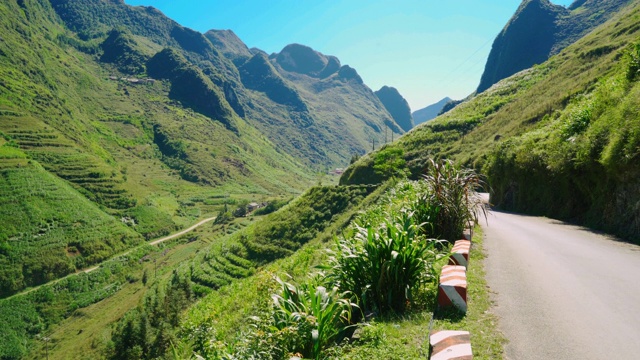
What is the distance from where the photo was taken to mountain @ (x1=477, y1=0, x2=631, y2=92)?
15790 cm

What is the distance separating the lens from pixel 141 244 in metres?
116

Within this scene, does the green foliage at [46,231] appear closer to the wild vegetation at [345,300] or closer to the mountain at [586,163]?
the mountain at [586,163]

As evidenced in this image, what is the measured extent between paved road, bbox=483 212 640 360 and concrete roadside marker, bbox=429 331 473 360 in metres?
0.61

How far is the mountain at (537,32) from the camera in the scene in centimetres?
15790

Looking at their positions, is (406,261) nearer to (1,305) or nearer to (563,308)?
(563,308)

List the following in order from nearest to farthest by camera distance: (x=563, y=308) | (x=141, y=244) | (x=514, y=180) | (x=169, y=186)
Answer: (x=563, y=308) < (x=514, y=180) < (x=141, y=244) < (x=169, y=186)

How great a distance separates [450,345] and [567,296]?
3.15 metres

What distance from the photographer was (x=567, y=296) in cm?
598

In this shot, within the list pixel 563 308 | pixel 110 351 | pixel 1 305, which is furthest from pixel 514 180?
pixel 1 305

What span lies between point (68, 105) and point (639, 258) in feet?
738

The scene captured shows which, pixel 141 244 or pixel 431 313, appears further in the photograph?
pixel 141 244

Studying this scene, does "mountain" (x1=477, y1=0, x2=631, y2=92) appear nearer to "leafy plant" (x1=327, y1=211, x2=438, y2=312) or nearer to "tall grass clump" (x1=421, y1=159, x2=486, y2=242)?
"tall grass clump" (x1=421, y1=159, x2=486, y2=242)

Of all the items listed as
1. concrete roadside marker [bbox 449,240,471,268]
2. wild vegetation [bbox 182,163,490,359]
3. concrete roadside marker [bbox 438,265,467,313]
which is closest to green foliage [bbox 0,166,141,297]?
wild vegetation [bbox 182,163,490,359]

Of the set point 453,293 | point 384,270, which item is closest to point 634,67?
point 453,293
